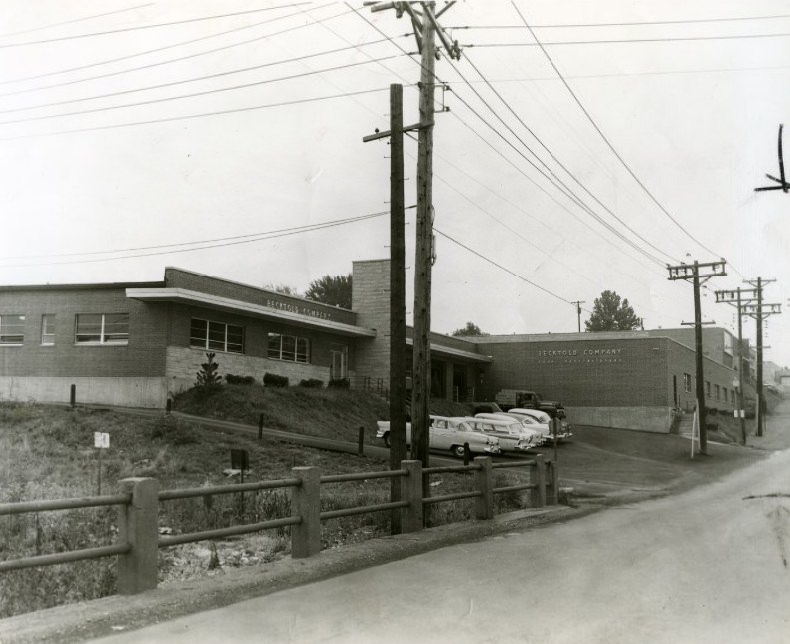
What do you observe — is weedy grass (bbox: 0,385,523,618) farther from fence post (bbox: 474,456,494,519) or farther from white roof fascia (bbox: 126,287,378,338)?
white roof fascia (bbox: 126,287,378,338)

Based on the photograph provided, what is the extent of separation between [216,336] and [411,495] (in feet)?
72.5

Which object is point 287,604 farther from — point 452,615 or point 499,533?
point 499,533

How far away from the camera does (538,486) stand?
51.3 feet

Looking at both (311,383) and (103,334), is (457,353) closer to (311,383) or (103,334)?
(311,383)

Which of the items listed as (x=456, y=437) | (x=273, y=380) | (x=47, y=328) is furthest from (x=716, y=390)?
(x=47, y=328)

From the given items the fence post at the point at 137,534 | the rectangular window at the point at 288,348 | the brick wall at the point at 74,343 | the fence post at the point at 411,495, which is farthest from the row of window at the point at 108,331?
the fence post at the point at 137,534

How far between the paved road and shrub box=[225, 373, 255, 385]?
21293mm

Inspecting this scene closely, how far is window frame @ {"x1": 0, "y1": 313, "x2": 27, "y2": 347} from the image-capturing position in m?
31.9

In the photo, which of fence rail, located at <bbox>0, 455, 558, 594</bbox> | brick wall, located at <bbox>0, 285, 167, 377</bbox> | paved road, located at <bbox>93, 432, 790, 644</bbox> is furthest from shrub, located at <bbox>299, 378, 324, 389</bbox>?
paved road, located at <bbox>93, 432, 790, 644</bbox>

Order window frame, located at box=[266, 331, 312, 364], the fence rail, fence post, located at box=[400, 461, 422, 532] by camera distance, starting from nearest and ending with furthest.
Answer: the fence rail
fence post, located at box=[400, 461, 422, 532]
window frame, located at box=[266, 331, 312, 364]

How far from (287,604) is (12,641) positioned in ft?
7.04

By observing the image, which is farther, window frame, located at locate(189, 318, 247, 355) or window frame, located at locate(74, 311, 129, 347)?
→ window frame, located at locate(189, 318, 247, 355)

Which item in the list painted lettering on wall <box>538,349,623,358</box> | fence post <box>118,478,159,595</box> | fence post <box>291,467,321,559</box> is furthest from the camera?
painted lettering on wall <box>538,349,623,358</box>

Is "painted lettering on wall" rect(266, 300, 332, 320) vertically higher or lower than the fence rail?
higher
